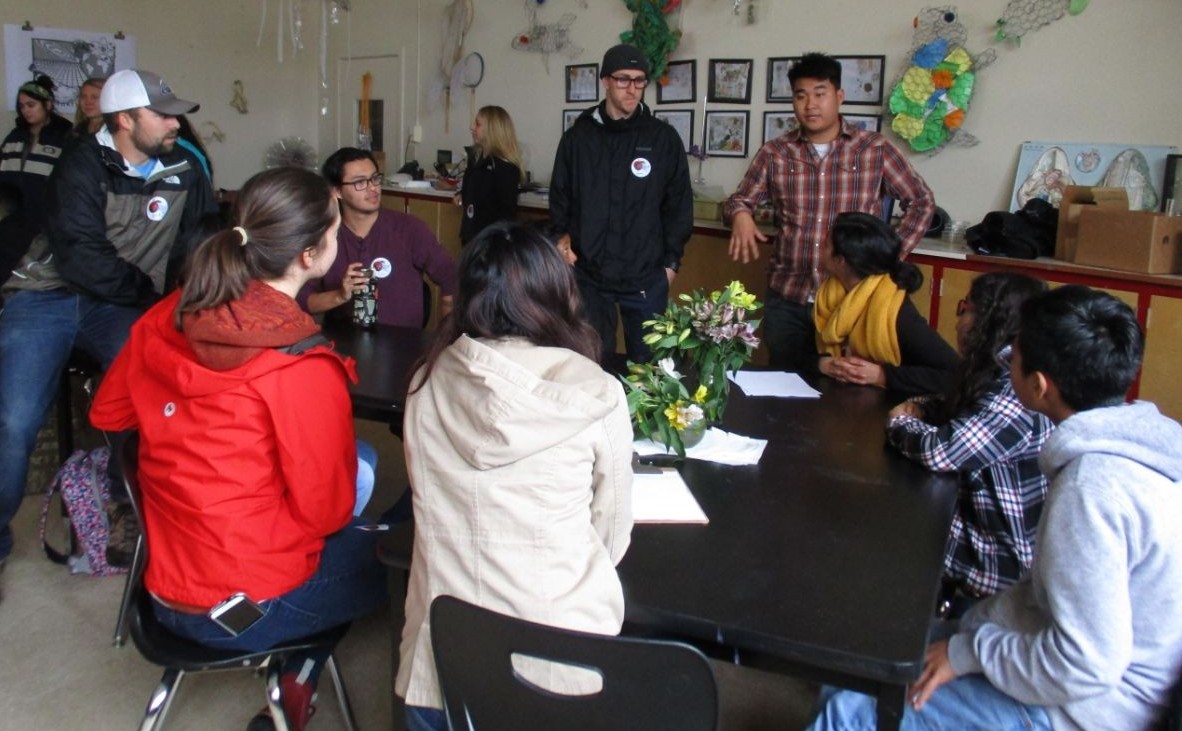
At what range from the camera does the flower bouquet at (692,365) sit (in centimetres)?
173

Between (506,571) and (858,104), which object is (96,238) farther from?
(858,104)

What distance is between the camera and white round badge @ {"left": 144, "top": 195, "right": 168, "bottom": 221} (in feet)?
9.44

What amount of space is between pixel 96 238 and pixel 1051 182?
141 inches

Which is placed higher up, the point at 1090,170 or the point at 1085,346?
the point at 1090,170

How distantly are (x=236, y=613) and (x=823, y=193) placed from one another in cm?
251

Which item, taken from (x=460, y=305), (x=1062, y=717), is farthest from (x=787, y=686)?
(x=460, y=305)

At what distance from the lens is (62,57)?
5977mm

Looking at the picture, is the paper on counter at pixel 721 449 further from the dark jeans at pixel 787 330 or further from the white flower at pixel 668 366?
the dark jeans at pixel 787 330

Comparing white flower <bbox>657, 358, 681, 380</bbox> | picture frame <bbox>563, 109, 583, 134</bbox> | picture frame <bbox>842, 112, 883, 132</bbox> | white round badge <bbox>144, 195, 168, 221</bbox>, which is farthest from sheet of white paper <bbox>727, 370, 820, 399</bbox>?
picture frame <bbox>563, 109, 583, 134</bbox>

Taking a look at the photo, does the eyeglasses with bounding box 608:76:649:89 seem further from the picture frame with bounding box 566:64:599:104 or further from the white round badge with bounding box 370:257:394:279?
the picture frame with bounding box 566:64:599:104

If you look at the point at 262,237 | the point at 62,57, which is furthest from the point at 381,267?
the point at 62,57

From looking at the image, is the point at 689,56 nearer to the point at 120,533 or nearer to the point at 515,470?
the point at 120,533

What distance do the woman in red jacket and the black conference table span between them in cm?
61

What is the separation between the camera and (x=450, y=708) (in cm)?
124
